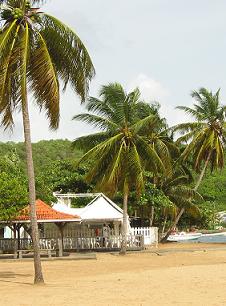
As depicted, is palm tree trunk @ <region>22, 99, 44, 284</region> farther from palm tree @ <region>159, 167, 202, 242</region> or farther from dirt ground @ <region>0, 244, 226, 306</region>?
palm tree @ <region>159, 167, 202, 242</region>

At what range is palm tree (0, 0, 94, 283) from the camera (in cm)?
1712

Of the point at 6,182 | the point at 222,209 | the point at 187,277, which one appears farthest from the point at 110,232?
the point at 222,209

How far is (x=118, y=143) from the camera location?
1267 inches

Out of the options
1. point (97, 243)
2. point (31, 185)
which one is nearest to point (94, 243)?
point (97, 243)

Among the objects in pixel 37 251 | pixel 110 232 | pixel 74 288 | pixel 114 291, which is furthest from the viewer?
pixel 110 232

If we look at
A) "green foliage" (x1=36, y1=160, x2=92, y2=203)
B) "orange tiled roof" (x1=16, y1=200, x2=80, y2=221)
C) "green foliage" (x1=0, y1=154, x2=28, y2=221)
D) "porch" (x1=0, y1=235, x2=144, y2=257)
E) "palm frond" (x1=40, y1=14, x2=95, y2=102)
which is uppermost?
"palm frond" (x1=40, y1=14, x2=95, y2=102)

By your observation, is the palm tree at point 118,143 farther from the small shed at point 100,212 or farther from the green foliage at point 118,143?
the small shed at point 100,212

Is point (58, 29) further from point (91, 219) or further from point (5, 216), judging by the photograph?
point (91, 219)

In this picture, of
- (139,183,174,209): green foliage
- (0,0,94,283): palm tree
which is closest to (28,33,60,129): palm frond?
(0,0,94,283): palm tree

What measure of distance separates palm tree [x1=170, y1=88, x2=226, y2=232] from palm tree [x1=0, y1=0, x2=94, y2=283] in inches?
934

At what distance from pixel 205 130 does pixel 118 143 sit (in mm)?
11316

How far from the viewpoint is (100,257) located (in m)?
31.1

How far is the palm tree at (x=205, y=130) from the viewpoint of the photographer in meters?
41.2

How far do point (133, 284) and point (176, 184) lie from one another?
3015 cm
